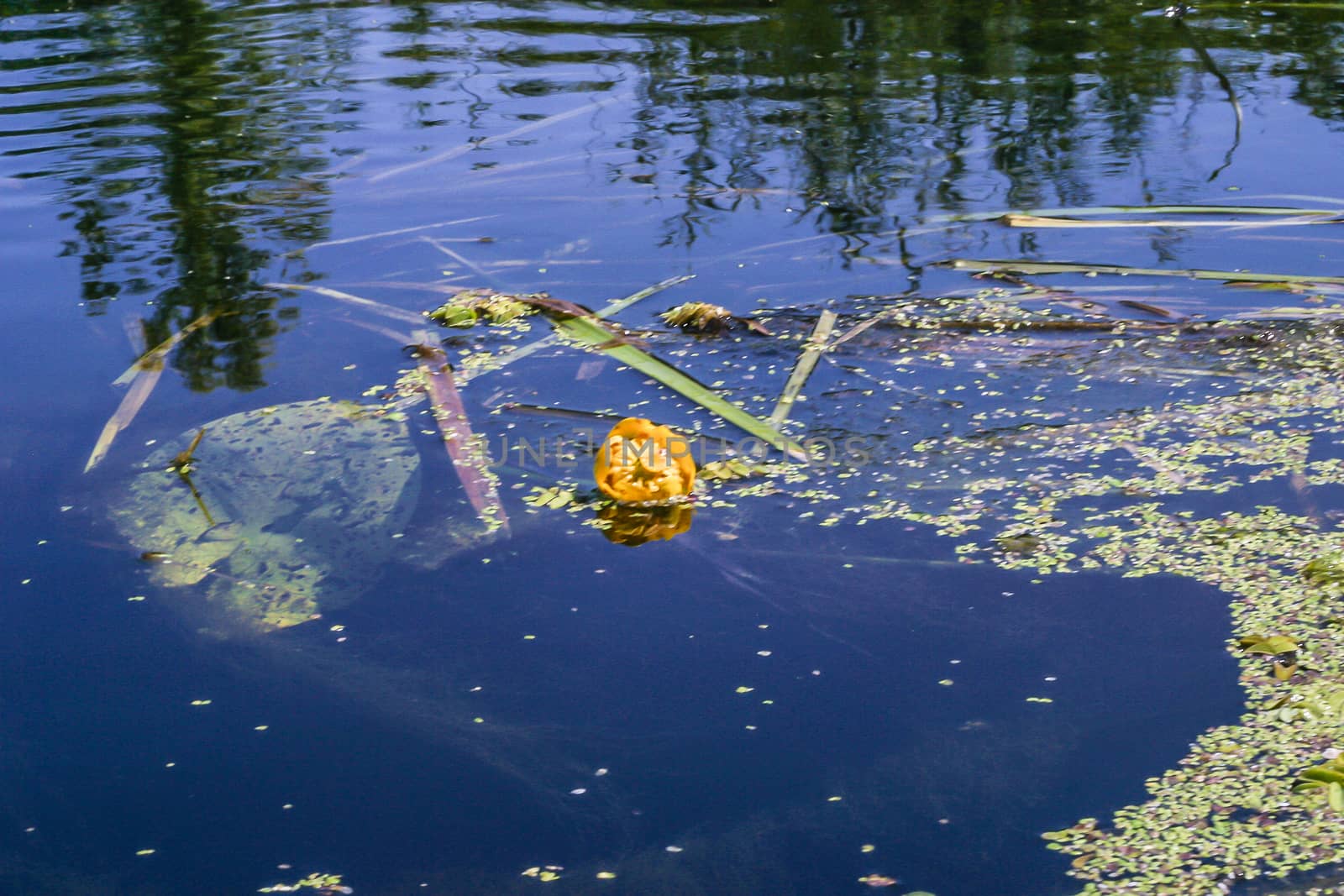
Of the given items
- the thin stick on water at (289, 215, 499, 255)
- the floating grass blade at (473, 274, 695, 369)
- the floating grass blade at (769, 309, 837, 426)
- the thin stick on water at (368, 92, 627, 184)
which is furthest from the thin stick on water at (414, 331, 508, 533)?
the thin stick on water at (368, 92, 627, 184)

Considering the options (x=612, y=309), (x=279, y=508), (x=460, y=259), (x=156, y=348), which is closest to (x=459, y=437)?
(x=279, y=508)

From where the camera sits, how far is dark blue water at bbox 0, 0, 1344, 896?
178 cm

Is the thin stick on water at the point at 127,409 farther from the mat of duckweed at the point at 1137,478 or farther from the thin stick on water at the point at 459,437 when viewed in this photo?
the mat of duckweed at the point at 1137,478

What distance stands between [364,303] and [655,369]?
1020 millimetres

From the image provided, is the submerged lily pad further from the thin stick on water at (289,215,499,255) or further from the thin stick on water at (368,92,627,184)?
the thin stick on water at (368,92,627,184)

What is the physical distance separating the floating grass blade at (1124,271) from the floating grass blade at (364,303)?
146cm

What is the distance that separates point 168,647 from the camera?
2.20 metres

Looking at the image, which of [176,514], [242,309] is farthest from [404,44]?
[176,514]

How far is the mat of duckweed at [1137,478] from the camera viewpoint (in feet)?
5.57

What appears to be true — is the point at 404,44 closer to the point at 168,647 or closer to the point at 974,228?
the point at 974,228

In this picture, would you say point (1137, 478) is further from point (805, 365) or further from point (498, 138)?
point (498, 138)

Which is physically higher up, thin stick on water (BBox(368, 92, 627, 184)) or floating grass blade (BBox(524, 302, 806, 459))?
thin stick on water (BBox(368, 92, 627, 184))

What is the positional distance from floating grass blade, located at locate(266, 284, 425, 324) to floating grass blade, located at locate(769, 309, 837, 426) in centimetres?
106

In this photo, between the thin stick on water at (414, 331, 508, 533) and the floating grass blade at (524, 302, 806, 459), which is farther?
Result: the floating grass blade at (524, 302, 806, 459)
